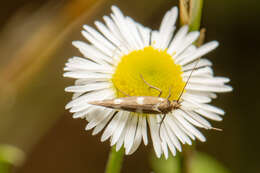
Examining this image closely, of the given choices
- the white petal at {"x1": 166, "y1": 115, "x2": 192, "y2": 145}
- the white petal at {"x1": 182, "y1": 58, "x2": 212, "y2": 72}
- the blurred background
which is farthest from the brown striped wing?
the blurred background

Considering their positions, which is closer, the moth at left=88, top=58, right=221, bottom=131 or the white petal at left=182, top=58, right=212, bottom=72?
the moth at left=88, top=58, right=221, bottom=131

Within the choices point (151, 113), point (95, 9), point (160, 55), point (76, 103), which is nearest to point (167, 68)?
point (160, 55)

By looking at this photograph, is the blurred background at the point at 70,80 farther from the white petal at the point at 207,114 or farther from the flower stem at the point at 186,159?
the white petal at the point at 207,114

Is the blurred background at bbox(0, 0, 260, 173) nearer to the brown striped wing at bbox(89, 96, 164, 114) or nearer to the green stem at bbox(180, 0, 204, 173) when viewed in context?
the green stem at bbox(180, 0, 204, 173)

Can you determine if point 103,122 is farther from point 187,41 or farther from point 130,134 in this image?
point 187,41

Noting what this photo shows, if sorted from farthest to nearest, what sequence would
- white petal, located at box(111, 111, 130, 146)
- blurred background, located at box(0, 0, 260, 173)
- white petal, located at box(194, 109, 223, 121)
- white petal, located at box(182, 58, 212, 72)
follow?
1. blurred background, located at box(0, 0, 260, 173)
2. white petal, located at box(182, 58, 212, 72)
3. white petal, located at box(194, 109, 223, 121)
4. white petal, located at box(111, 111, 130, 146)

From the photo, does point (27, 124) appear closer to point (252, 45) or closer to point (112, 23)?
point (112, 23)
